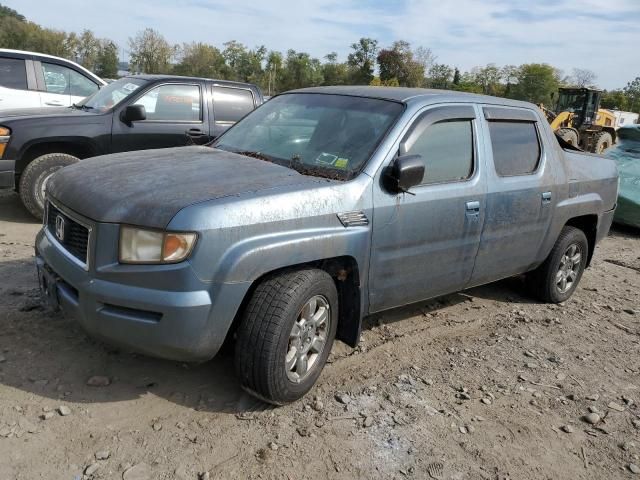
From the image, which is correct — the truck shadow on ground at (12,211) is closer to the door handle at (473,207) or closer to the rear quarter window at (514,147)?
the door handle at (473,207)

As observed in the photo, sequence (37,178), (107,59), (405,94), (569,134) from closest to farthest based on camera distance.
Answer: (405,94) → (37,178) → (569,134) → (107,59)

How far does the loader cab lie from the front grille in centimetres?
1945

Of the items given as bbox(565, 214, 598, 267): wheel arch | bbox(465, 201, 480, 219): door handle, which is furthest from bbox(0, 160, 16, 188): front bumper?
bbox(565, 214, 598, 267): wheel arch

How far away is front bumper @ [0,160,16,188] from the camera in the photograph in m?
6.04

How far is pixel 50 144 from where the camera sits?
6449 millimetres

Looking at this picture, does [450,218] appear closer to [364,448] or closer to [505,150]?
[505,150]

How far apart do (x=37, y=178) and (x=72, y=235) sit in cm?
376

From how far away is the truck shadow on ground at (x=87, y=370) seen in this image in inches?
123

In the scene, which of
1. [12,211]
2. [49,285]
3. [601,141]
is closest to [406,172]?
[49,285]

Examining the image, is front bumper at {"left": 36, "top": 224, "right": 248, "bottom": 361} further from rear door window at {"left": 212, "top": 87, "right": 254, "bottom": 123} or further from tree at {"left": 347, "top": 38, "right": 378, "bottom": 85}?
tree at {"left": 347, "top": 38, "right": 378, "bottom": 85}

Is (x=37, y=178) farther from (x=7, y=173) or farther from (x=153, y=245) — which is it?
(x=153, y=245)

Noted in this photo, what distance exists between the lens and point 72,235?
3.01m

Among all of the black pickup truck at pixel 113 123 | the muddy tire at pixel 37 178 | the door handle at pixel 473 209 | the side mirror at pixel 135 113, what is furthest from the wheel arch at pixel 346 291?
the muddy tire at pixel 37 178

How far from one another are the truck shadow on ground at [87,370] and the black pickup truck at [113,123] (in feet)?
8.80
